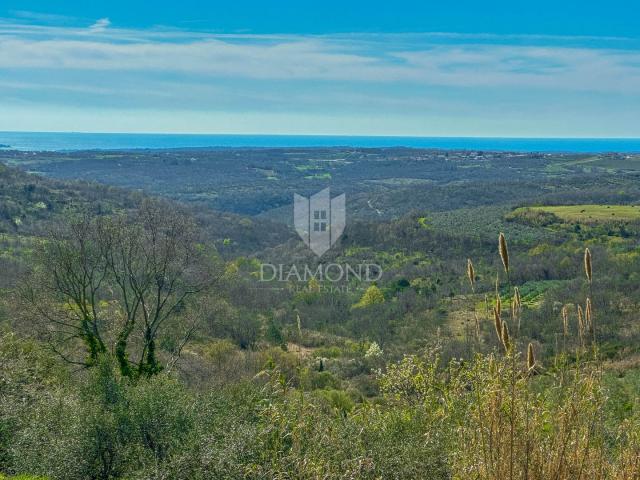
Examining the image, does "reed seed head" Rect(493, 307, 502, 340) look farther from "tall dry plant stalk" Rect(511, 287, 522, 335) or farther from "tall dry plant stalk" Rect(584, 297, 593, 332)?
"tall dry plant stalk" Rect(584, 297, 593, 332)

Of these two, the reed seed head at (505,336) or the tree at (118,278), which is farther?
the tree at (118,278)

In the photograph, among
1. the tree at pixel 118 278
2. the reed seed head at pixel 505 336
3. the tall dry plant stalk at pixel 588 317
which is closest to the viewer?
the tall dry plant stalk at pixel 588 317

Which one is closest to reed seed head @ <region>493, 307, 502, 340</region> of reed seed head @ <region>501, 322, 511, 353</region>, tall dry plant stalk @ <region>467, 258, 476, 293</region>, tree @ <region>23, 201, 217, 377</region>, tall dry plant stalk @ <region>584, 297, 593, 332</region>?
reed seed head @ <region>501, 322, 511, 353</region>

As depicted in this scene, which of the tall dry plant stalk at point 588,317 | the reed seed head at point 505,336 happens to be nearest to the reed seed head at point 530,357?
the reed seed head at point 505,336

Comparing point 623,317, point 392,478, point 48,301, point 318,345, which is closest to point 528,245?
point 623,317

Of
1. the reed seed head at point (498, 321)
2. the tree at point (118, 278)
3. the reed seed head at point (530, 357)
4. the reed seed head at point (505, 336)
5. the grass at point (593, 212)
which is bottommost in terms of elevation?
the grass at point (593, 212)

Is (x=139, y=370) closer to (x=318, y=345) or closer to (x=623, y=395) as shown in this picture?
(x=623, y=395)

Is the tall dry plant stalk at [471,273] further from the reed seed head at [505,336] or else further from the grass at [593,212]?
the grass at [593,212]

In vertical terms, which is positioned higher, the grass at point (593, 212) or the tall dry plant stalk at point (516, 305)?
the tall dry plant stalk at point (516, 305)
